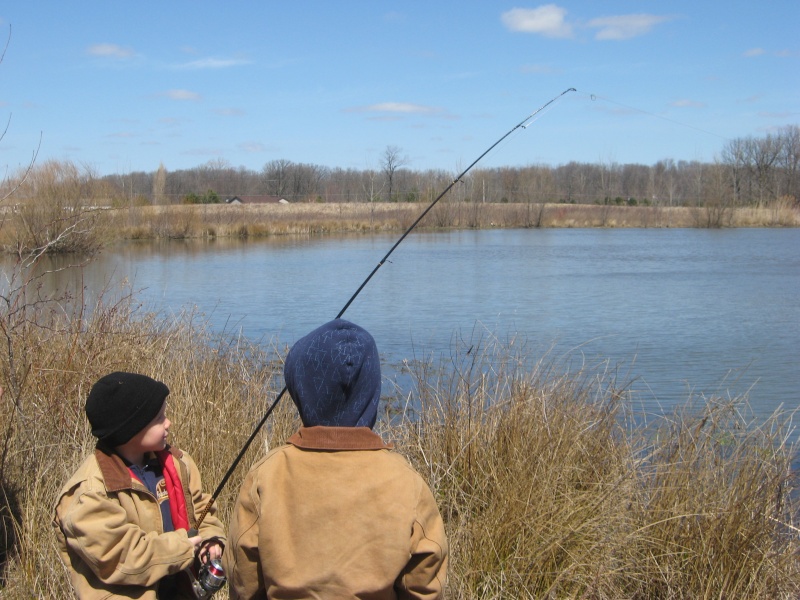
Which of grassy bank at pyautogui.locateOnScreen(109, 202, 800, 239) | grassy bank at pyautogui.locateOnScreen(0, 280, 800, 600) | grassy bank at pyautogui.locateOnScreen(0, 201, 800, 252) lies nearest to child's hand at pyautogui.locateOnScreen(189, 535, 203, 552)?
grassy bank at pyautogui.locateOnScreen(0, 280, 800, 600)

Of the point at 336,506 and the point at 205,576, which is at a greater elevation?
the point at 336,506

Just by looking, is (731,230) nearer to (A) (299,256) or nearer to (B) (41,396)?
(A) (299,256)

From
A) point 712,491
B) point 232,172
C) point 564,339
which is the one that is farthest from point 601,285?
point 232,172

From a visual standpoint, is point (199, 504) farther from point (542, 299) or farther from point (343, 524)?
point (542, 299)

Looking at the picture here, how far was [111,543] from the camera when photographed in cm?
228

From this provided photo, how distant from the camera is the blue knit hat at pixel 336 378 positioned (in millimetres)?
1905

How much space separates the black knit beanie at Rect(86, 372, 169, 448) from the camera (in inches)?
95.7

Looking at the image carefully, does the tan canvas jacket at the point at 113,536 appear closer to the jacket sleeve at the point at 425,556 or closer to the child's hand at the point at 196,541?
the child's hand at the point at 196,541

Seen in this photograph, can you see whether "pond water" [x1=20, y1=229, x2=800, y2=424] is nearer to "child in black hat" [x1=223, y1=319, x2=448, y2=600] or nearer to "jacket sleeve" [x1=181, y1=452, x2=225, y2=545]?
"jacket sleeve" [x1=181, y1=452, x2=225, y2=545]

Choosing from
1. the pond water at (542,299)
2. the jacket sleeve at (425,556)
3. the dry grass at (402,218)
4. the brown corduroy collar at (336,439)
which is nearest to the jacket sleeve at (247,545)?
the brown corduroy collar at (336,439)

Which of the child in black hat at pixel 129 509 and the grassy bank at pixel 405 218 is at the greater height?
the grassy bank at pixel 405 218

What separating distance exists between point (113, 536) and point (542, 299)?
13.4 m

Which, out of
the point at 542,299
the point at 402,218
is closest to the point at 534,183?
the point at 402,218

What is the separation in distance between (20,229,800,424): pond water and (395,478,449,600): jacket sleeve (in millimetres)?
3581
